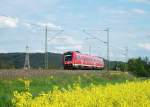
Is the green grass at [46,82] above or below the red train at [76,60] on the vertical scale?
below

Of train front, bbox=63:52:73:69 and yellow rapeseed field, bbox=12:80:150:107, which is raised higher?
train front, bbox=63:52:73:69

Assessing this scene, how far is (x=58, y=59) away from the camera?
85938 mm

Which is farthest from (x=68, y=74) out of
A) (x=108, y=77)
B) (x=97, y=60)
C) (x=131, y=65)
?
(x=131, y=65)

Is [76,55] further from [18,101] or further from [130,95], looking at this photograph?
[18,101]

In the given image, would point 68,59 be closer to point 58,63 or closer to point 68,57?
point 68,57

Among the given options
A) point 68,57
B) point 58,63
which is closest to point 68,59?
point 68,57

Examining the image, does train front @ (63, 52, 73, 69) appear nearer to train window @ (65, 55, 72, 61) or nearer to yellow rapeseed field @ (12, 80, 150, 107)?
train window @ (65, 55, 72, 61)

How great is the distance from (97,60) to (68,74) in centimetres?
2451

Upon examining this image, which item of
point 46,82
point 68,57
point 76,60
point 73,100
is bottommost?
point 73,100

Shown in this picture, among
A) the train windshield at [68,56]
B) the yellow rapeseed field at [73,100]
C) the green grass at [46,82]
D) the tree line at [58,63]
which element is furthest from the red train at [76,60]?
the yellow rapeseed field at [73,100]

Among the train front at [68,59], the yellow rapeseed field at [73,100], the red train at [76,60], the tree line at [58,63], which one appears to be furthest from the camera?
the tree line at [58,63]

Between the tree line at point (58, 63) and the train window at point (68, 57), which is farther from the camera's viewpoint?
the tree line at point (58, 63)

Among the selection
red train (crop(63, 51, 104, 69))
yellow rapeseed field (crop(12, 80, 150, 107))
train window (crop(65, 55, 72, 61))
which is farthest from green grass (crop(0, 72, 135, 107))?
train window (crop(65, 55, 72, 61))

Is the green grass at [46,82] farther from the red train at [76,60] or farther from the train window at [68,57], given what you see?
the train window at [68,57]
